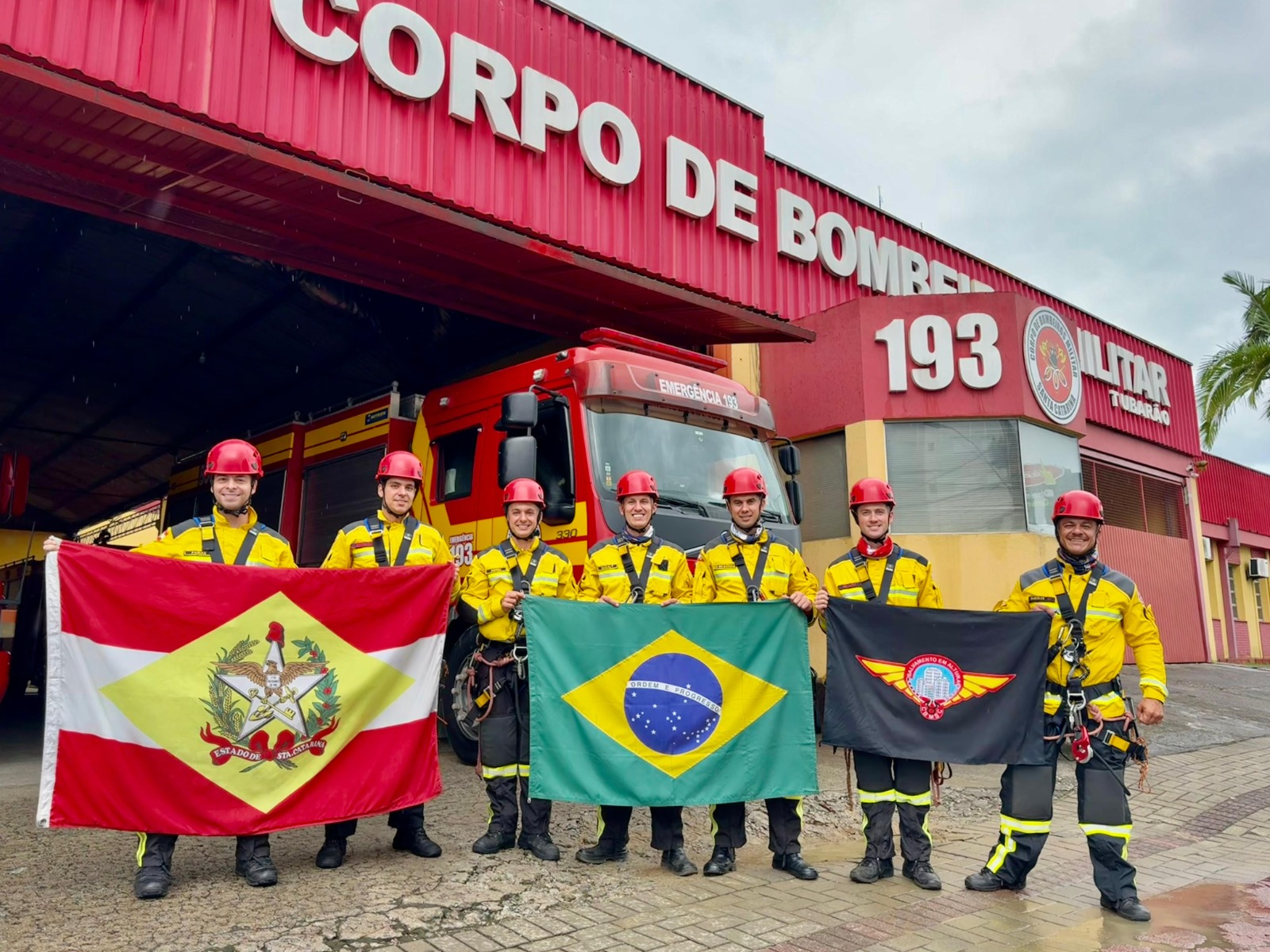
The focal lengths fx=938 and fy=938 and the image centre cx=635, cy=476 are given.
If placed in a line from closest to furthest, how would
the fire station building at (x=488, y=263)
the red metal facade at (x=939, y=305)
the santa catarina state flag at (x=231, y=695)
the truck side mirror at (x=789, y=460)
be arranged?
the santa catarina state flag at (x=231, y=695), the fire station building at (x=488, y=263), the truck side mirror at (x=789, y=460), the red metal facade at (x=939, y=305)

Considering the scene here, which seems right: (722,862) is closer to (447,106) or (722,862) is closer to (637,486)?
(637,486)

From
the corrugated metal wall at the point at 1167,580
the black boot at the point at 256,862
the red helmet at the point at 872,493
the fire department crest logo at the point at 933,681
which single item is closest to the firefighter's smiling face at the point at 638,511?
the red helmet at the point at 872,493

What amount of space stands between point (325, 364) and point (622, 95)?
22.7ft

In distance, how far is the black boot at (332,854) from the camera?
16.3 ft

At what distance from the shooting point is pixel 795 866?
16.9 feet

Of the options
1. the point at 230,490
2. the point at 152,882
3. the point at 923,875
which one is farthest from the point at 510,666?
the point at 923,875

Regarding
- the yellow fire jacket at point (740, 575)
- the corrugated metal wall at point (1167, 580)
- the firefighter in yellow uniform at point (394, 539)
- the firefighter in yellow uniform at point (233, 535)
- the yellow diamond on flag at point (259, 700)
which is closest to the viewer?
the yellow diamond on flag at point (259, 700)

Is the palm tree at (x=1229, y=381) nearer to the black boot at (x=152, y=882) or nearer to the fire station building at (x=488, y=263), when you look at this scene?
the fire station building at (x=488, y=263)

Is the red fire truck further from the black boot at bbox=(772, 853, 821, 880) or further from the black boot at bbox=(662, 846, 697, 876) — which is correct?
the black boot at bbox=(772, 853, 821, 880)

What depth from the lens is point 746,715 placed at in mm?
5398

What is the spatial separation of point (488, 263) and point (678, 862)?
6725 mm

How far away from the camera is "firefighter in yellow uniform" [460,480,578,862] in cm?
532

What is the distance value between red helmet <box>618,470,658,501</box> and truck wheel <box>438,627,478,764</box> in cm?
211

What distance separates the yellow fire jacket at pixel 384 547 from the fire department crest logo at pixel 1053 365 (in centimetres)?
929
